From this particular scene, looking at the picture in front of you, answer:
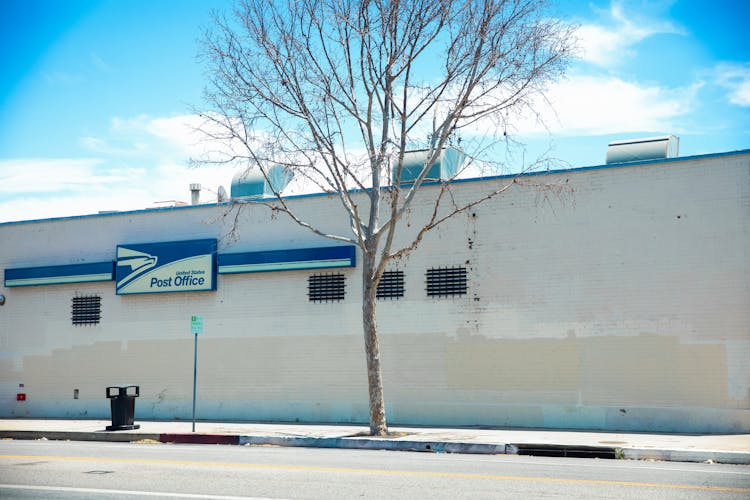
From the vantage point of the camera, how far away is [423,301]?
2186cm

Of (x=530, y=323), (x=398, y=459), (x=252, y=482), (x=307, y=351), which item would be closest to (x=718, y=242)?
(x=530, y=323)

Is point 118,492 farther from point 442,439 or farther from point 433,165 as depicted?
point 433,165

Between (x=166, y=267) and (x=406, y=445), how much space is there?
A: 37.2 feet

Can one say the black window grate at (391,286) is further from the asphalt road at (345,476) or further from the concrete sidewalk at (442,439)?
the asphalt road at (345,476)

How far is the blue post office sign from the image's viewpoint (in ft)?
80.4

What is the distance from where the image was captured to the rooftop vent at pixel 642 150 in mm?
20484

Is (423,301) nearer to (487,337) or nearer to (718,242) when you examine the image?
(487,337)

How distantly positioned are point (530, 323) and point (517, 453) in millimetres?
5395

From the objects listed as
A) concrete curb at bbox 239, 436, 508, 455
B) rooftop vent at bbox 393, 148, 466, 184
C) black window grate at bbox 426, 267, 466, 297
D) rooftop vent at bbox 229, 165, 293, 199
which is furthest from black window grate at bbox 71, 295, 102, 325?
black window grate at bbox 426, 267, 466, 297

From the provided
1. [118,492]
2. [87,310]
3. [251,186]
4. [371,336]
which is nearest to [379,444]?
[371,336]

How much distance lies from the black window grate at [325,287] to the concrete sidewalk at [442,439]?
141 inches

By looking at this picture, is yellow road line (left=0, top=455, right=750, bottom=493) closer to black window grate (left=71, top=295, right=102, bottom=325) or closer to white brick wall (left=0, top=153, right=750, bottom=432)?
white brick wall (left=0, top=153, right=750, bottom=432)

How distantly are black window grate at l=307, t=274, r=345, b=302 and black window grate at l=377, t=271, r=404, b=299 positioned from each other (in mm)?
1208

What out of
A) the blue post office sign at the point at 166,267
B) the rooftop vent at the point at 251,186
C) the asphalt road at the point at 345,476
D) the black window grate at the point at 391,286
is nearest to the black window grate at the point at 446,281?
the black window grate at the point at 391,286
